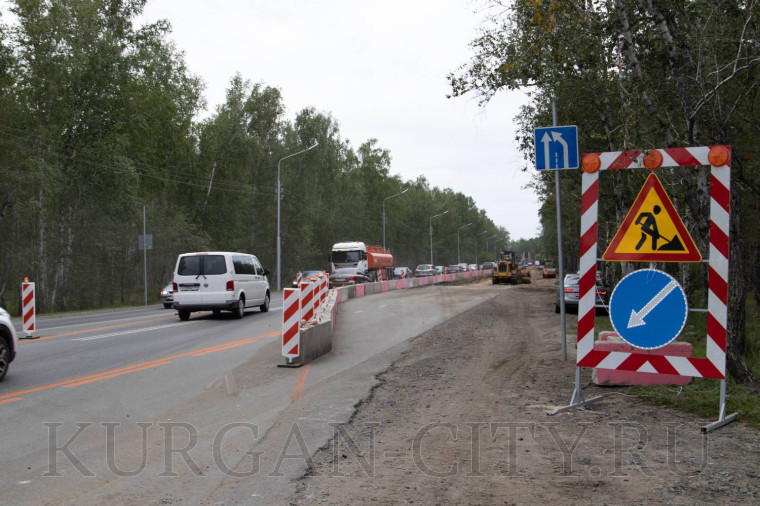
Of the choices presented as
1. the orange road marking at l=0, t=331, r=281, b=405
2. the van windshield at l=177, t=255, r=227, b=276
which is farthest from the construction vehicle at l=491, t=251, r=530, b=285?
the orange road marking at l=0, t=331, r=281, b=405

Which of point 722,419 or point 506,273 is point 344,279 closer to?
point 506,273

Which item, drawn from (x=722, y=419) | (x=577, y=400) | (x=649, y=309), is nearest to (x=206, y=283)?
(x=577, y=400)

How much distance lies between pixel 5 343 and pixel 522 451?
7.65 m

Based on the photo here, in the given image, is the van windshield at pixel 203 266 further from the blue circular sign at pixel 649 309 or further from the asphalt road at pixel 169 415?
the blue circular sign at pixel 649 309

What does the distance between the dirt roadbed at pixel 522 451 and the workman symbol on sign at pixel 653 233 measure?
5.59 feet

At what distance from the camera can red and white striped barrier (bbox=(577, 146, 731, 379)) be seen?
6352 millimetres

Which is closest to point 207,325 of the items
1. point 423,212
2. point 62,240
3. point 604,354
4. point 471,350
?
point 471,350

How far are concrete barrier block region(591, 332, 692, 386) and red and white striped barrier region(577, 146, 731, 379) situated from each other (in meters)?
0.22

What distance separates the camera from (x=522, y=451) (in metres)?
5.58

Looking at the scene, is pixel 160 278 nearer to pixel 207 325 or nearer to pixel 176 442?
pixel 207 325

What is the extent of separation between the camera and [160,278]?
53.3m

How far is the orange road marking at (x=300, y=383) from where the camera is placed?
27.2 ft

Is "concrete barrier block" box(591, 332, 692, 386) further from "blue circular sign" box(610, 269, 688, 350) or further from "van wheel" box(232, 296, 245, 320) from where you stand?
"van wheel" box(232, 296, 245, 320)

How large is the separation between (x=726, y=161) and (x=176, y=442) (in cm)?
587
